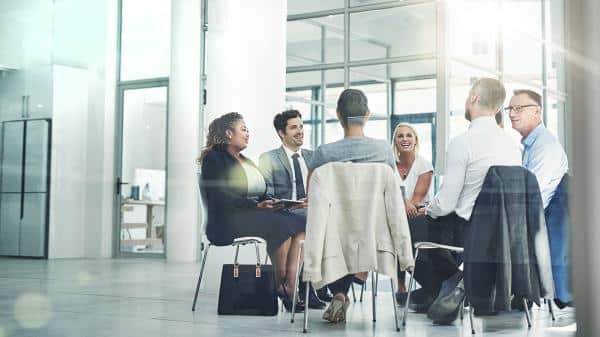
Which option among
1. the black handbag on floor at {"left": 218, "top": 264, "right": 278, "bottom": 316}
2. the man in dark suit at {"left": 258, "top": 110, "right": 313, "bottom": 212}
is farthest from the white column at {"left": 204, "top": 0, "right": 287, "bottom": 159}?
the black handbag on floor at {"left": 218, "top": 264, "right": 278, "bottom": 316}

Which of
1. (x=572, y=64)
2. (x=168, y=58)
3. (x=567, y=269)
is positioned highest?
(x=168, y=58)

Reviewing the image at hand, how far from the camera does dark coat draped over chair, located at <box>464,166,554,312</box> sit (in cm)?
351

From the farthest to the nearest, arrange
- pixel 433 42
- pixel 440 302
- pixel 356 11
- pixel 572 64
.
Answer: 1. pixel 356 11
2. pixel 433 42
3. pixel 440 302
4. pixel 572 64

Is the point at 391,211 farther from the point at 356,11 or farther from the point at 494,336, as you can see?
the point at 356,11

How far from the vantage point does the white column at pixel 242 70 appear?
545cm

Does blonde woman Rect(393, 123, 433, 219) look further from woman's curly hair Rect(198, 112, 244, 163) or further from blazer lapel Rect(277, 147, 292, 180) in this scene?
woman's curly hair Rect(198, 112, 244, 163)

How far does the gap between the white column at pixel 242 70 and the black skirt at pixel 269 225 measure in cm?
93

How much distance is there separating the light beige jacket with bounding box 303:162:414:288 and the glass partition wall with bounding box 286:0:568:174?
1.13 feet

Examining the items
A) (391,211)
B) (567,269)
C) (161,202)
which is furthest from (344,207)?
(567,269)

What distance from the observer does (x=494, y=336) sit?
3539 millimetres

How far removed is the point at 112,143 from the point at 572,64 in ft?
9.91

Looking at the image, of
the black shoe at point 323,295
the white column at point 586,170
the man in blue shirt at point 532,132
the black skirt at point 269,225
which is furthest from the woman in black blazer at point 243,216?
the white column at point 586,170

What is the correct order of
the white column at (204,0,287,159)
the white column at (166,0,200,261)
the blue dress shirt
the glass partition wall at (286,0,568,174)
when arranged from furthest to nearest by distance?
the white column at (204,0,287,159)
the white column at (166,0,200,261)
the glass partition wall at (286,0,568,174)
the blue dress shirt

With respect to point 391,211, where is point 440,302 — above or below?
below
